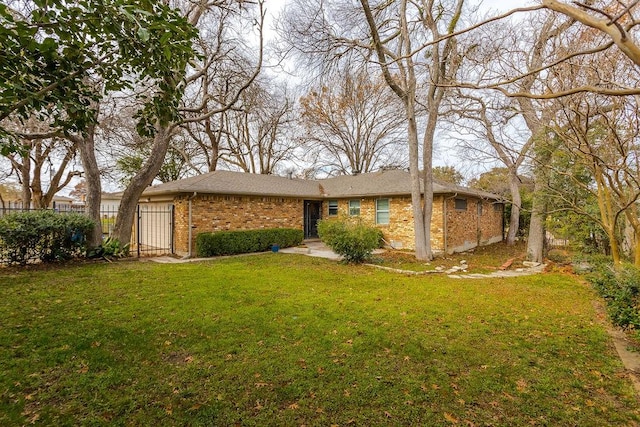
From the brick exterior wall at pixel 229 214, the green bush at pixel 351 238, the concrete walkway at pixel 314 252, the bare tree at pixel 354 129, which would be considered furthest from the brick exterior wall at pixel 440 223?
the bare tree at pixel 354 129

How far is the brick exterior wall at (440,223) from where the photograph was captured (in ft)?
39.3

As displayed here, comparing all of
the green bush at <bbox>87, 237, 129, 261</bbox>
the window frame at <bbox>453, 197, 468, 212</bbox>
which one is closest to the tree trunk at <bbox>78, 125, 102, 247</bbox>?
the green bush at <bbox>87, 237, 129, 261</bbox>

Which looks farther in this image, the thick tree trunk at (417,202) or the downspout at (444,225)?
the downspout at (444,225)

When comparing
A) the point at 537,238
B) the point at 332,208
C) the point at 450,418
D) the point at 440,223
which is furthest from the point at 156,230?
the point at 537,238

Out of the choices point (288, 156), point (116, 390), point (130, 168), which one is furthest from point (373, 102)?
point (116, 390)

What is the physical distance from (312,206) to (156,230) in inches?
303

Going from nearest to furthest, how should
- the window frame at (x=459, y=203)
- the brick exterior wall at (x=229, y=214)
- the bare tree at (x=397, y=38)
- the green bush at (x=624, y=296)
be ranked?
the green bush at (x=624, y=296) → the bare tree at (x=397, y=38) → the brick exterior wall at (x=229, y=214) → the window frame at (x=459, y=203)

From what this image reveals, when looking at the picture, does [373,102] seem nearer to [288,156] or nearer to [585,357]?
[288,156]

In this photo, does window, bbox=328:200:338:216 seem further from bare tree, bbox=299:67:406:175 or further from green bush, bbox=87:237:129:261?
green bush, bbox=87:237:129:261

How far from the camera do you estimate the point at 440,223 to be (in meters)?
11.9

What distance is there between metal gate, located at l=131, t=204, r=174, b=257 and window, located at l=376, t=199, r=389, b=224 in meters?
8.91

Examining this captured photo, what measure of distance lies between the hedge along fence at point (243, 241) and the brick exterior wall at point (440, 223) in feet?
8.69

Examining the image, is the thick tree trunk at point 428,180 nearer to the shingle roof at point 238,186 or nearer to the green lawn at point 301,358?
the green lawn at point 301,358

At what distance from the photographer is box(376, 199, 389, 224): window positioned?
1357cm
